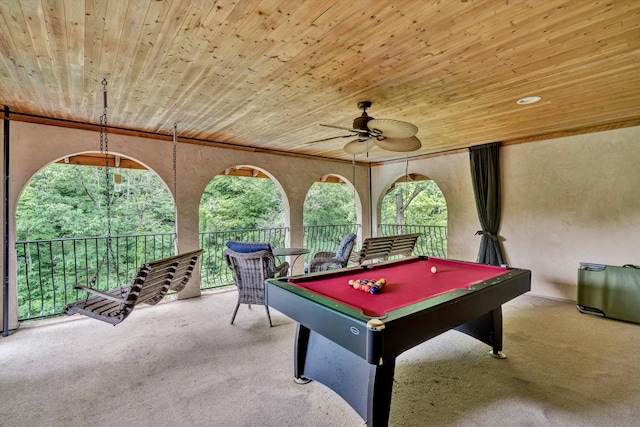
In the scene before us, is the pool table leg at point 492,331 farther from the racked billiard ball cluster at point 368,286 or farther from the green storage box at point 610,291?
the green storage box at point 610,291

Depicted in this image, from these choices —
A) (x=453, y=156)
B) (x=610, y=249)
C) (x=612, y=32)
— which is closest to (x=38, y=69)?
(x=612, y=32)

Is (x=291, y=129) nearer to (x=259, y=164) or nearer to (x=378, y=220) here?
(x=259, y=164)

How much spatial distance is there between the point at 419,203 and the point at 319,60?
9.59 m

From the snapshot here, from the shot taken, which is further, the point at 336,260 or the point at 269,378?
the point at 336,260

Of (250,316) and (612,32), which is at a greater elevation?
(612,32)

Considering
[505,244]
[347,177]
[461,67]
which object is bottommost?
[505,244]

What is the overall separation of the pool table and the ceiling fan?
1.28 metres

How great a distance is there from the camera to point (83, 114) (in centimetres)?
354

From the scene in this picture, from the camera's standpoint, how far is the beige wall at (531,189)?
3.87m

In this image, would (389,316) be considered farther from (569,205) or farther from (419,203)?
(419,203)

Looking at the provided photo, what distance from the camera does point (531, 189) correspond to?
15.7ft

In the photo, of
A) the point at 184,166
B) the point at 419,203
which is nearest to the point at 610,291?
the point at 184,166

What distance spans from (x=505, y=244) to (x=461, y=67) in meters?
3.80

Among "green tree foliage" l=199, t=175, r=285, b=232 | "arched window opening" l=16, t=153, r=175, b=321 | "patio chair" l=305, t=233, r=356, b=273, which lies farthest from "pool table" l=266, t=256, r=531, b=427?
"green tree foliage" l=199, t=175, r=285, b=232
